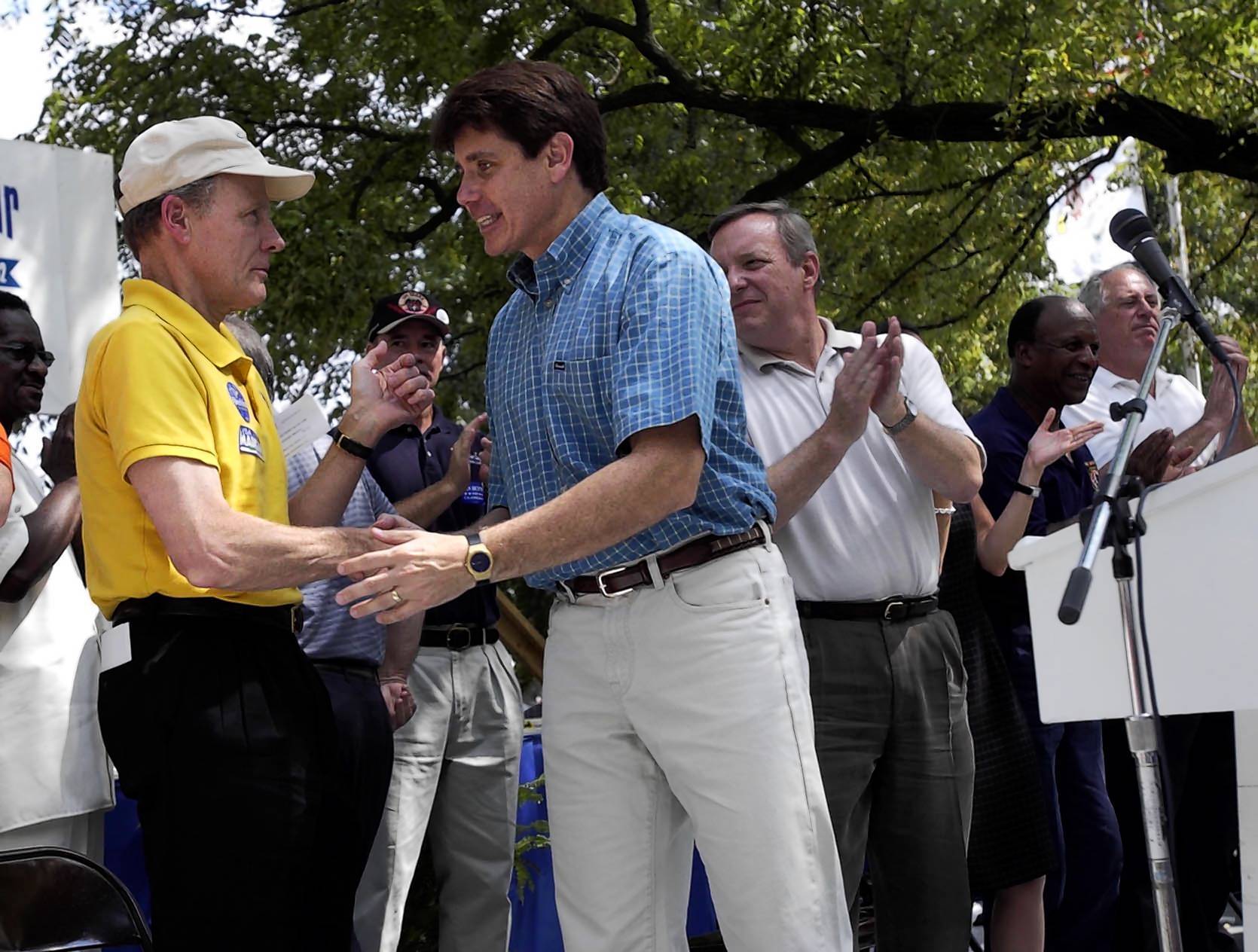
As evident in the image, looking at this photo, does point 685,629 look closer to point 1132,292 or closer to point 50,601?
point 50,601

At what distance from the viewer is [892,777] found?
143 inches

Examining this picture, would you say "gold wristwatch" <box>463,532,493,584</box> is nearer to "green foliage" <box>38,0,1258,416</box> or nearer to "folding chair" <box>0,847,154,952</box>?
"folding chair" <box>0,847,154,952</box>

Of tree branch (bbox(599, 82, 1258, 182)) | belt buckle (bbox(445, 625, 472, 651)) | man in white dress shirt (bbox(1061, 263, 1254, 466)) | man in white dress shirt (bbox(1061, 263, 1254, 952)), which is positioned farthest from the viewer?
tree branch (bbox(599, 82, 1258, 182))

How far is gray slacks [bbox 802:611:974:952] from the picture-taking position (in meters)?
3.57

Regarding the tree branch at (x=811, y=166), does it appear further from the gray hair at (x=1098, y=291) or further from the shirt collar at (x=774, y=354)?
the shirt collar at (x=774, y=354)

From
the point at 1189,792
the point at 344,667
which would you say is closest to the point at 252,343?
the point at 344,667

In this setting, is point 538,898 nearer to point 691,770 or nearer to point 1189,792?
point 1189,792

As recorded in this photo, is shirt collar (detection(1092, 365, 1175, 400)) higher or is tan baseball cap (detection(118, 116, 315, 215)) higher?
tan baseball cap (detection(118, 116, 315, 215))

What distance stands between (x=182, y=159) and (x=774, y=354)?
1623 millimetres

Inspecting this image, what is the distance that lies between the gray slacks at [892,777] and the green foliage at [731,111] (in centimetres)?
561

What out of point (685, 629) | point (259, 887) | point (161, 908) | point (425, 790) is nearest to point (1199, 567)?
point (685, 629)

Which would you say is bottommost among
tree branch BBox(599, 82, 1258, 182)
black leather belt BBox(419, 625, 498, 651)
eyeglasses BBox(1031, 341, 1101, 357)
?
black leather belt BBox(419, 625, 498, 651)

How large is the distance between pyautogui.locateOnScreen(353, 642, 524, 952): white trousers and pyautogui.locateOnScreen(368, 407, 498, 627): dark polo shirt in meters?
0.11

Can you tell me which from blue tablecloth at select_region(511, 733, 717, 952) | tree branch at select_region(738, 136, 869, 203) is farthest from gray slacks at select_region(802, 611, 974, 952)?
tree branch at select_region(738, 136, 869, 203)
